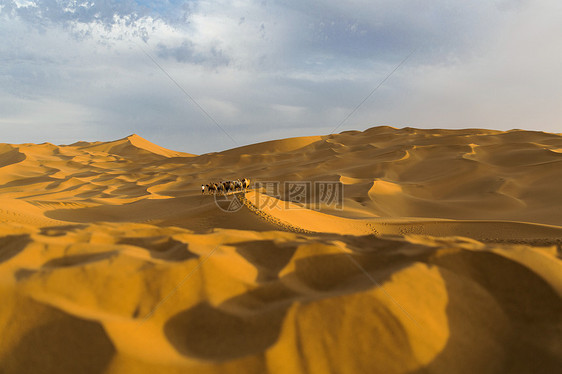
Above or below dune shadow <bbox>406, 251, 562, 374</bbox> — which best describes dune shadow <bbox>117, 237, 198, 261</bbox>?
above

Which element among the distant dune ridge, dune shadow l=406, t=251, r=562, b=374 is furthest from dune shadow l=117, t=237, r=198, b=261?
dune shadow l=406, t=251, r=562, b=374

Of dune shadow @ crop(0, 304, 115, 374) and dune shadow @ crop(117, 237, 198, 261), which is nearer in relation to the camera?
dune shadow @ crop(0, 304, 115, 374)

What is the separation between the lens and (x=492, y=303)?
Result: 78.2 inches

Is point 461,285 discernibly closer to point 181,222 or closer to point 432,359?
point 432,359

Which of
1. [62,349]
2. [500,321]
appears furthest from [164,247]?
Result: [500,321]

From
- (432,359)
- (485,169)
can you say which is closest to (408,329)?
(432,359)

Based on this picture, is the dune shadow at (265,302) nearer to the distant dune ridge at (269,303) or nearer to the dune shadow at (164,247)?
the distant dune ridge at (269,303)

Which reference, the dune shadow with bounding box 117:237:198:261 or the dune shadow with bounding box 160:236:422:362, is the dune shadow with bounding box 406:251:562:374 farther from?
the dune shadow with bounding box 117:237:198:261

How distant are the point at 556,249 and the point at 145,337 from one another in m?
3.09

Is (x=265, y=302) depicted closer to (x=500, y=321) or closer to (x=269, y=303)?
(x=269, y=303)

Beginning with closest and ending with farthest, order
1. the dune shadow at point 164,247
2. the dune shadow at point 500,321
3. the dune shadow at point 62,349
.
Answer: the dune shadow at point 62,349, the dune shadow at point 500,321, the dune shadow at point 164,247

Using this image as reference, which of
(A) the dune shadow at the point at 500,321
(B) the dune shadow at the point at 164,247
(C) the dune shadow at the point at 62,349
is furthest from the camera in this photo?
(B) the dune shadow at the point at 164,247

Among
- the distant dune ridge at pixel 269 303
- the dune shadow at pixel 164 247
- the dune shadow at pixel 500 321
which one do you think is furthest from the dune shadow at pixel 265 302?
the dune shadow at pixel 164 247

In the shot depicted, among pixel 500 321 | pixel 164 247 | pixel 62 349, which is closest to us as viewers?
pixel 62 349
